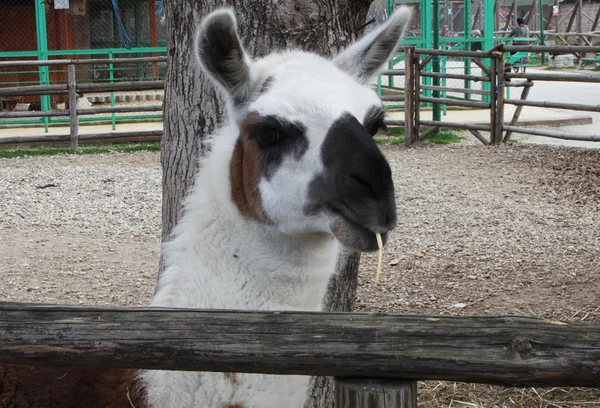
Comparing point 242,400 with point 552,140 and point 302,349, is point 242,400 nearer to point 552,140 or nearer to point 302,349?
point 302,349

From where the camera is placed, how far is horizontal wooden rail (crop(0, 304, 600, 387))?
6.69 feet

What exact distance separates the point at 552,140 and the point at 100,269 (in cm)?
1018

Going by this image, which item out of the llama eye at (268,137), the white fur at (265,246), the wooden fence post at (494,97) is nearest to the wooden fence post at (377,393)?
the white fur at (265,246)

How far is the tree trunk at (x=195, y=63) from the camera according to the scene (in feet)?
11.6

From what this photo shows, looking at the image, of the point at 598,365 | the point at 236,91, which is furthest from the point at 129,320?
the point at 598,365

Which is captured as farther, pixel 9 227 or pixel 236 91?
pixel 9 227

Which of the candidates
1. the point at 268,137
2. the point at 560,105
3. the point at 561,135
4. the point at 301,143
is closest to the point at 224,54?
the point at 268,137

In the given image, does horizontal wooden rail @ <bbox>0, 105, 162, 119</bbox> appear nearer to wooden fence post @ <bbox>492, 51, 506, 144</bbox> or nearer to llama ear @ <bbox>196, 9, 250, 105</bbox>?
wooden fence post @ <bbox>492, 51, 506, 144</bbox>

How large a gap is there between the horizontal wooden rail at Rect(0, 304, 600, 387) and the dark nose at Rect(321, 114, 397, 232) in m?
0.43

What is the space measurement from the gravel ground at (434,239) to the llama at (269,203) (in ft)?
7.11

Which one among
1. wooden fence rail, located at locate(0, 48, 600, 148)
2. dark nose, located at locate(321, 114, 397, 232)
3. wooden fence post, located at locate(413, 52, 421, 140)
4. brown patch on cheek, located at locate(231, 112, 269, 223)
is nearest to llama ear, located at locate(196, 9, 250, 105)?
brown patch on cheek, located at locate(231, 112, 269, 223)

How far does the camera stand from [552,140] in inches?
573

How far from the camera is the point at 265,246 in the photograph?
9.14ft

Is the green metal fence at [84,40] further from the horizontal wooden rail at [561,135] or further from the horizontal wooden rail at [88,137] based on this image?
the horizontal wooden rail at [561,135]
